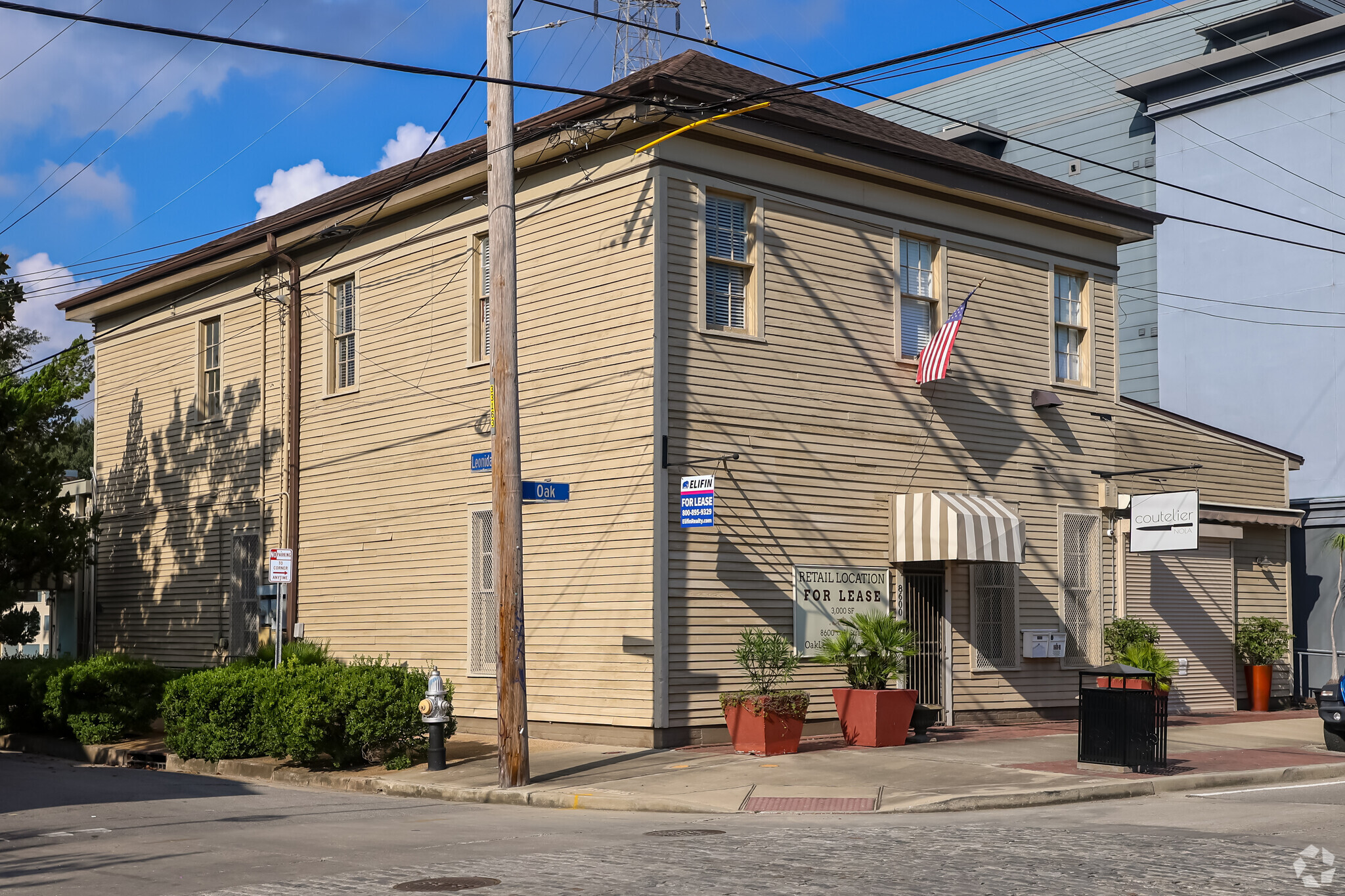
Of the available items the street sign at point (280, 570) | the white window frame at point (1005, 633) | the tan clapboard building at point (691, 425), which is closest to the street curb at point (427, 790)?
the street sign at point (280, 570)

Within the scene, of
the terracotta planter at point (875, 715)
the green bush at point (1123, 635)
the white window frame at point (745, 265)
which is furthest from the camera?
the green bush at point (1123, 635)

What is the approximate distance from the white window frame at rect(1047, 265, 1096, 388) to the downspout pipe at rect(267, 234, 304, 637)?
12756 mm

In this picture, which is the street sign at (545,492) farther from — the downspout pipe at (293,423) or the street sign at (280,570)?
the downspout pipe at (293,423)

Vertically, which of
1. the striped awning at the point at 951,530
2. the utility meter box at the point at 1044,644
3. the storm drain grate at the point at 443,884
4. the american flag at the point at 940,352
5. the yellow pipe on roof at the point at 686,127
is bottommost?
the storm drain grate at the point at 443,884

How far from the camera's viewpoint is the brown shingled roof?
1822 cm

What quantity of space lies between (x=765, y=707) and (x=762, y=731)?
300 mm

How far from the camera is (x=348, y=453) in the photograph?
22.7m

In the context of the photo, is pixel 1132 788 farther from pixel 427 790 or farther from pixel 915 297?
pixel 915 297

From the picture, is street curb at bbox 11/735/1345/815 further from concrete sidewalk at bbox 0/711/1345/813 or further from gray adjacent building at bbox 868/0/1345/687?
gray adjacent building at bbox 868/0/1345/687

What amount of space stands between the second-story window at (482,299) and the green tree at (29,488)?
8.56 metres

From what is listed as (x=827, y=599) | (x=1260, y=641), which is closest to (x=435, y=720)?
(x=827, y=599)

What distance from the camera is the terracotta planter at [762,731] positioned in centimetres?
1656

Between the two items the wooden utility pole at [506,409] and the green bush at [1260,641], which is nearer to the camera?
the wooden utility pole at [506,409]

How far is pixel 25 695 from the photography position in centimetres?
2148
